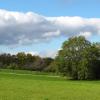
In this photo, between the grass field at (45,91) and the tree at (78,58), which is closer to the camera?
the grass field at (45,91)

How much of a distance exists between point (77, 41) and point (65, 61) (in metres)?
7.73

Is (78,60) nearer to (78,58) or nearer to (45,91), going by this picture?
(78,58)

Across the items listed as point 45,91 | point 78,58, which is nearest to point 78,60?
point 78,58

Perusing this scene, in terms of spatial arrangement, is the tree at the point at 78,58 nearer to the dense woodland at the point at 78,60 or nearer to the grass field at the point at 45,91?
the dense woodland at the point at 78,60

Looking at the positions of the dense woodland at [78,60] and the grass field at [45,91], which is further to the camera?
the dense woodland at [78,60]

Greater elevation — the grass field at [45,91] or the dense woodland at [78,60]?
the dense woodland at [78,60]

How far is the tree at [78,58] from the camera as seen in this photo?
111m

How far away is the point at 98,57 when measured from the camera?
115m

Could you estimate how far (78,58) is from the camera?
376 feet

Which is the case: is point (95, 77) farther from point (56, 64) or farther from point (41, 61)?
point (41, 61)

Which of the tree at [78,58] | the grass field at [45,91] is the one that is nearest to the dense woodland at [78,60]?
the tree at [78,58]

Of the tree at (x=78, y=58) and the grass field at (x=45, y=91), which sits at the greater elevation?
the tree at (x=78, y=58)

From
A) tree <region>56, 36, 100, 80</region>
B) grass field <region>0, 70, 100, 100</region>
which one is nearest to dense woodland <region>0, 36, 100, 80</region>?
tree <region>56, 36, 100, 80</region>

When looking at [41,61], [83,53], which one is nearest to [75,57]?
[83,53]
